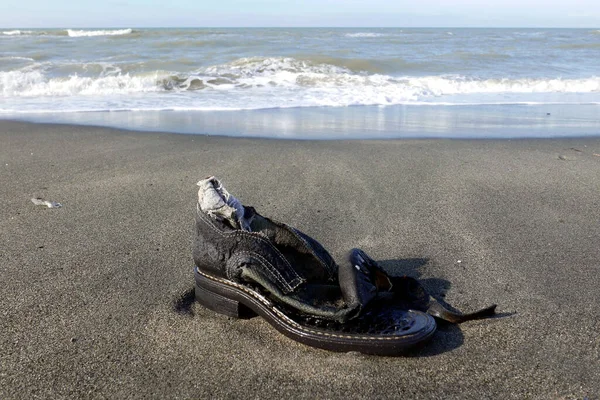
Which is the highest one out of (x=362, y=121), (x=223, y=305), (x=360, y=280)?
(x=360, y=280)

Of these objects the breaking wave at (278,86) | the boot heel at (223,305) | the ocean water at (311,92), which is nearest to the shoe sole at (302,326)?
the boot heel at (223,305)

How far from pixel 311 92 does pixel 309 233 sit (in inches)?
330

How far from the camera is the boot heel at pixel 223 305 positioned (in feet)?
8.31

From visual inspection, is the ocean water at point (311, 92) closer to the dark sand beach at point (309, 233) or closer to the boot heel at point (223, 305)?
the dark sand beach at point (309, 233)

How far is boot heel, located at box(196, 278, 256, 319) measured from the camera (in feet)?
8.31

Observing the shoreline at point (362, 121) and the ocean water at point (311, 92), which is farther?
the ocean water at point (311, 92)

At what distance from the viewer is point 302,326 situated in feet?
7.59

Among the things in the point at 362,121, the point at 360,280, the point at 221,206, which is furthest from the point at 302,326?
the point at 362,121

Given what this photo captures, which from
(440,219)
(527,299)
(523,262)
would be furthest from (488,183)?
(527,299)

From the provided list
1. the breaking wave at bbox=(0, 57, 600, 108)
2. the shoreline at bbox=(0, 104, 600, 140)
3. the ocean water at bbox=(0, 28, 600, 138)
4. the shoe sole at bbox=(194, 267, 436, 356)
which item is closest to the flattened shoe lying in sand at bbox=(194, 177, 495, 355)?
the shoe sole at bbox=(194, 267, 436, 356)

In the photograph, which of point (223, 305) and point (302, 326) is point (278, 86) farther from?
point (302, 326)

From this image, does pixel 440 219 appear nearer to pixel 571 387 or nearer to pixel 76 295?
pixel 571 387

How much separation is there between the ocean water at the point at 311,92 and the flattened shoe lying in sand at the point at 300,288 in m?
4.56

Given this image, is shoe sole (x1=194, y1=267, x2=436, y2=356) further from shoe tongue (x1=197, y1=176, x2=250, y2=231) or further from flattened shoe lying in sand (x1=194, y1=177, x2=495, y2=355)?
shoe tongue (x1=197, y1=176, x2=250, y2=231)
